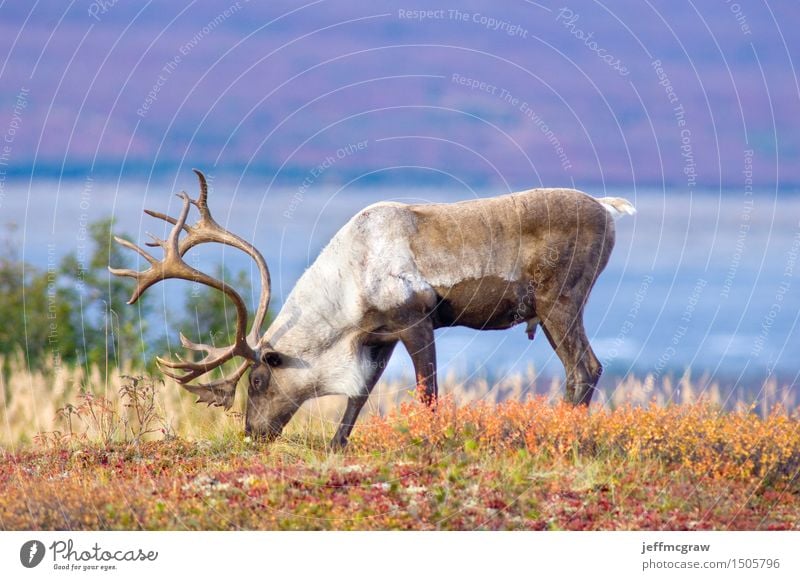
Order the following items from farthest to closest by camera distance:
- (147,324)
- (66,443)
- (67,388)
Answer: (147,324), (67,388), (66,443)

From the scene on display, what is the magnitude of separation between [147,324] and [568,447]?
1212 cm

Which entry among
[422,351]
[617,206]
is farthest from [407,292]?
[617,206]

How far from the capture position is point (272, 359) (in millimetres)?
13203

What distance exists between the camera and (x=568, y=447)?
11250 millimetres

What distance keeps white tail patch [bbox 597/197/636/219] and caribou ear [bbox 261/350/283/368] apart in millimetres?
4021

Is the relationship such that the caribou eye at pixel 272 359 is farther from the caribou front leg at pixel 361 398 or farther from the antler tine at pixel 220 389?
the caribou front leg at pixel 361 398

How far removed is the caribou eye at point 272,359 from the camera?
1314 centimetres

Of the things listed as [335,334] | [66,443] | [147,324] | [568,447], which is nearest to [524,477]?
[568,447]

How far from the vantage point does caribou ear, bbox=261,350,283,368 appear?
13133 mm
